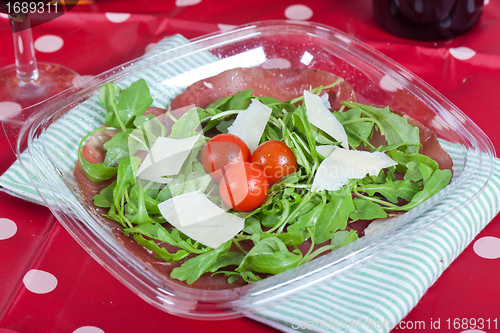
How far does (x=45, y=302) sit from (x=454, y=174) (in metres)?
0.66

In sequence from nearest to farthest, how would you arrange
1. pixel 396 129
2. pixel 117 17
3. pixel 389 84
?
pixel 396 129, pixel 389 84, pixel 117 17

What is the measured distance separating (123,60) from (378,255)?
0.84m

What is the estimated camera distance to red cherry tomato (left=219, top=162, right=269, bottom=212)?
0.71m

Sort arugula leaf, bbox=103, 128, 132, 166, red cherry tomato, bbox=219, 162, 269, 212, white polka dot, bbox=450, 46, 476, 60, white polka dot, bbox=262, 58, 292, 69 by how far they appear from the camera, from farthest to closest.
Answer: white polka dot, bbox=450, 46, 476, 60 < white polka dot, bbox=262, 58, 292, 69 < arugula leaf, bbox=103, 128, 132, 166 < red cherry tomato, bbox=219, 162, 269, 212

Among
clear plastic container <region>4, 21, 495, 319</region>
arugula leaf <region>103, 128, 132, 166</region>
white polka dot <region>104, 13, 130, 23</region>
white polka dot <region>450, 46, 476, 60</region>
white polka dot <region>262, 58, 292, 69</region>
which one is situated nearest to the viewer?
clear plastic container <region>4, 21, 495, 319</region>

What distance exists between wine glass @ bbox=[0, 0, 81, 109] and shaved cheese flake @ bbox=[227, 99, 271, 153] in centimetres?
50

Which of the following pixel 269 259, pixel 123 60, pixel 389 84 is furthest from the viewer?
pixel 123 60

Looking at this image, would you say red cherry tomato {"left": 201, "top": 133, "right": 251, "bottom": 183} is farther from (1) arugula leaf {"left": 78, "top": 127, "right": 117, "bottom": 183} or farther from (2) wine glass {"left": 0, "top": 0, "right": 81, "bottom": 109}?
(2) wine glass {"left": 0, "top": 0, "right": 81, "bottom": 109}

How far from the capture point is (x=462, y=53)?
1216mm

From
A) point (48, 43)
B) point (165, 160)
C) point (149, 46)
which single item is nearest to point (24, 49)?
point (48, 43)

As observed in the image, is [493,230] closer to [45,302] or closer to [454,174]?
[454,174]

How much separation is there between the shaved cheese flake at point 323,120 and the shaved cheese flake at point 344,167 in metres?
0.04

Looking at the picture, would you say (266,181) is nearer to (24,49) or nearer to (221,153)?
(221,153)

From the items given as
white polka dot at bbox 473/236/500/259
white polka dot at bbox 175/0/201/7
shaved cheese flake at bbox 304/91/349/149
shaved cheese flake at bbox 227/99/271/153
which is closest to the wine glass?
white polka dot at bbox 175/0/201/7
